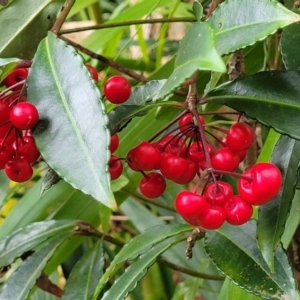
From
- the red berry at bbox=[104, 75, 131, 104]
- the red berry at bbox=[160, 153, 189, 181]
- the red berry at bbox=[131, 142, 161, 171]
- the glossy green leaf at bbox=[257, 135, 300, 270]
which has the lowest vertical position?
the glossy green leaf at bbox=[257, 135, 300, 270]

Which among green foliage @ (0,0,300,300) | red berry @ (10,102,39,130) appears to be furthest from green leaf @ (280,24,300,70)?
red berry @ (10,102,39,130)

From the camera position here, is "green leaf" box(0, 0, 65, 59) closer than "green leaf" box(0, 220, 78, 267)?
Yes

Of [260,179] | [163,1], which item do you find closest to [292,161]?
[260,179]

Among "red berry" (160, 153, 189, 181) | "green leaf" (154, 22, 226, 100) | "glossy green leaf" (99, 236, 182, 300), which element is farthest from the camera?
"glossy green leaf" (99, 236, 182, 300)

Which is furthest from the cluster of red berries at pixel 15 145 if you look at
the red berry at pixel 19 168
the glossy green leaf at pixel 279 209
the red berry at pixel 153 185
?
the glossy green leaf at pixel 279 209

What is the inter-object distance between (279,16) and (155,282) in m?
0.81

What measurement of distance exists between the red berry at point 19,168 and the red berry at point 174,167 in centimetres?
12

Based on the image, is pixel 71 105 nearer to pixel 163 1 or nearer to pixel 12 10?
pixel 12 10

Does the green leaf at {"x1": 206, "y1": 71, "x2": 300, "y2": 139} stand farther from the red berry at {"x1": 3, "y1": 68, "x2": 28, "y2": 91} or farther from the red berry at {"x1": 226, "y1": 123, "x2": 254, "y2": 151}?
the red berry at {"x1": 3, "y1": 68, "x2": 28, "y2": 91}

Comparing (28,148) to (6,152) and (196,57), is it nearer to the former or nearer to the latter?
(6,152)

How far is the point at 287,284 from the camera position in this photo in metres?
0.49

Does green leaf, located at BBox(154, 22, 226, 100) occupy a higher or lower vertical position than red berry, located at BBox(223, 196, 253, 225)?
higher

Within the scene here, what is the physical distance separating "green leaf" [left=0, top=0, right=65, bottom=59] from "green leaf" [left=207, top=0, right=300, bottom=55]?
0.61ft

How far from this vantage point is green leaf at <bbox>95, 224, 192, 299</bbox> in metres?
0.57
